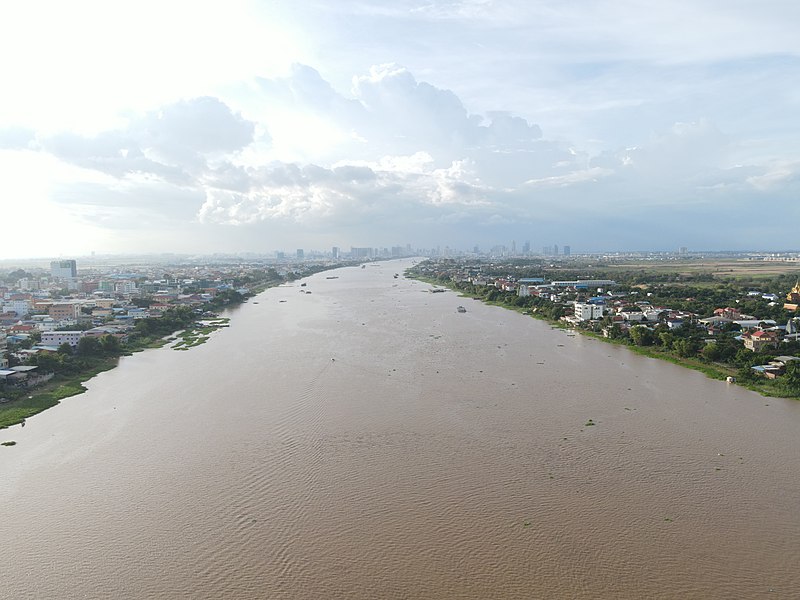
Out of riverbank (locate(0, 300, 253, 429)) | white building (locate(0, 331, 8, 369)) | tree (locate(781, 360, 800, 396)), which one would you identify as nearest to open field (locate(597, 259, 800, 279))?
tree (locate(781, 360, 800, 396))

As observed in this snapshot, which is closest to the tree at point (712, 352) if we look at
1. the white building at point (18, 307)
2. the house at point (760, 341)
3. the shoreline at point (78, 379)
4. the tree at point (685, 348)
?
the tree at point (685, 348)

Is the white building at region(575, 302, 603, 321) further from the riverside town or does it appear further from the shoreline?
the shoreline

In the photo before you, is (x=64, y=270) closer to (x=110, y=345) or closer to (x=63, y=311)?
(x=63, y=311)

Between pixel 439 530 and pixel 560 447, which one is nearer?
pixel 439 530

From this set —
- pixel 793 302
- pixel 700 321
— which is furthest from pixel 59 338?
pixel 793 302

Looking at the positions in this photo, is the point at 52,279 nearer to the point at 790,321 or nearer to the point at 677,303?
the point at 677,303

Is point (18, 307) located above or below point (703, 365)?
above

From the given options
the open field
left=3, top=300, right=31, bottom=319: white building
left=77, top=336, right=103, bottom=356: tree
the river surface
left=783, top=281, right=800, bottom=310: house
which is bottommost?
the river surface

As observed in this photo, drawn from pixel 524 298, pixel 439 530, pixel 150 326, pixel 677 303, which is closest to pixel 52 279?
pixel 150 326
